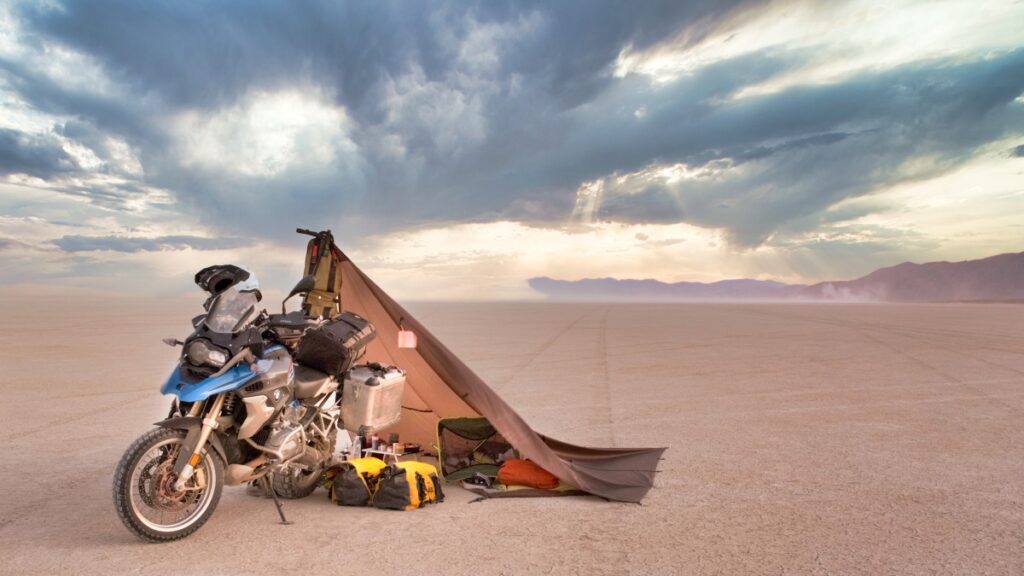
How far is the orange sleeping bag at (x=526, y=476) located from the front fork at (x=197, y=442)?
287cm

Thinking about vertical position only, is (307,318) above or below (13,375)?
above

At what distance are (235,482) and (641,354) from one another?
18.2m

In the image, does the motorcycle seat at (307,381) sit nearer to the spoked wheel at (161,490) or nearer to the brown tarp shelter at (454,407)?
the spoked wheel at (161,490)

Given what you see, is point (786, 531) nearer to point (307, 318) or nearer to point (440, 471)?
point (440, 471)

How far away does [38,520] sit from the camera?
6.03 metres

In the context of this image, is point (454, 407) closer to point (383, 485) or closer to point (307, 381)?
point (383, 485)

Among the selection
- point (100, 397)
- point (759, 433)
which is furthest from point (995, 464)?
point (100, 397)

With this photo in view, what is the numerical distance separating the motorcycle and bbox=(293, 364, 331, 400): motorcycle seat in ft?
0.03

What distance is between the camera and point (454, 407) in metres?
8.02

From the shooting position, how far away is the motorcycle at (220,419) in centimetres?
531

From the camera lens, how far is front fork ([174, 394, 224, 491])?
5340 millimetres

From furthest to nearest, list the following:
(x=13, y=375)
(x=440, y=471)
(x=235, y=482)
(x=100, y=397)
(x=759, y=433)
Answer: (x=13, y=375), (x=100, y=397), (x=759, y=433), (x=440, y=471), (x=235, y=482)

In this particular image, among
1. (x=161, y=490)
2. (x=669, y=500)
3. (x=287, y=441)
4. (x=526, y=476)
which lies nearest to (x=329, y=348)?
(x=287, y=441)

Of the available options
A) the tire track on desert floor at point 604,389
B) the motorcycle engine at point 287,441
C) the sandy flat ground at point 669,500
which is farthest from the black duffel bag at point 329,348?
the tire track on desert floor at point 604,389
